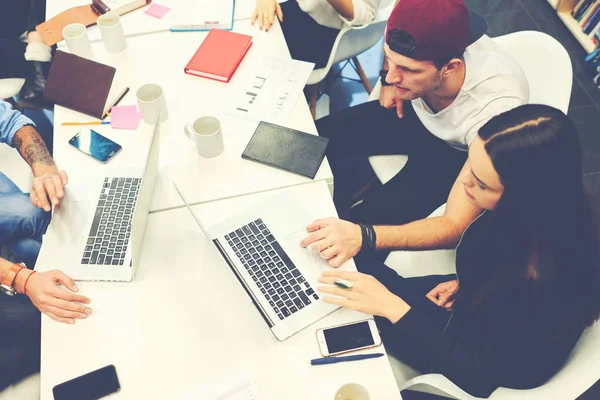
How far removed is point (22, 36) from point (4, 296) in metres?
1.38

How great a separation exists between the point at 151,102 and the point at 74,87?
29 centimetres

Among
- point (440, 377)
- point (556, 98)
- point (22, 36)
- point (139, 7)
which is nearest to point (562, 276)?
point (440, 377)

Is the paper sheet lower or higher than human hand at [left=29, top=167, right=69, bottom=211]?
higher

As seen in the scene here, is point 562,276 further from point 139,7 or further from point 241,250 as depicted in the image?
point 139,7

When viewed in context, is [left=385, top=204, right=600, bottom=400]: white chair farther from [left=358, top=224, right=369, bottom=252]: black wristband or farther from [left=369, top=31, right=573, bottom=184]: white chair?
[left=369, top=31, right=573, bottom=184]: white chair

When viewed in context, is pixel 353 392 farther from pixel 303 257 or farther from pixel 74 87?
pixel 74 87

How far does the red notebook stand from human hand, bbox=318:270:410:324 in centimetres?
88

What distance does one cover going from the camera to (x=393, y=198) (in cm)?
185

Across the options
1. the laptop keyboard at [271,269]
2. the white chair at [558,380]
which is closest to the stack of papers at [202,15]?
the laptop keyboard at [271,269]

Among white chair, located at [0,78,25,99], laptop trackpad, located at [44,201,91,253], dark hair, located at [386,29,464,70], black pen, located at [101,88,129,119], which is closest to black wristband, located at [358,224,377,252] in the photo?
dark hair, located at [386,29,464,70]

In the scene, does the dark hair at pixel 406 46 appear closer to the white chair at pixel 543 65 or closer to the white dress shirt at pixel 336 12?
the white chair at pixel 543 65

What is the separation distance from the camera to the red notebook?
1.78 metres

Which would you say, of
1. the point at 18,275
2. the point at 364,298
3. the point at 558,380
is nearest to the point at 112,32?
the point at 18,275

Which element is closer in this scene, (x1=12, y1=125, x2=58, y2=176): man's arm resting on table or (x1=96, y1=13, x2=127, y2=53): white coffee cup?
(x1=12, y1=125, x2=58, y2=176): man's arm resting on table
